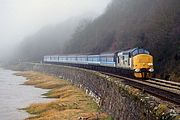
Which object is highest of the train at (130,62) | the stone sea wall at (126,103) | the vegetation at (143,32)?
the vegetation at (143,32)

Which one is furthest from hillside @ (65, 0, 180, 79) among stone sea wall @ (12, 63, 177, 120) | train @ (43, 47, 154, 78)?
stone sea wall @ (12, 63, 177, 120)

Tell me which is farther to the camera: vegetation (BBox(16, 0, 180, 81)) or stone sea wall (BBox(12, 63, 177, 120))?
vegetation (BBox(16, 0, 180, 81))

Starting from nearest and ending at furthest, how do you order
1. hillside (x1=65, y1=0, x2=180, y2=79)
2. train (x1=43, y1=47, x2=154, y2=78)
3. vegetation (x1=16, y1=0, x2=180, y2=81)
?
train (x1=43, y1=47, x2=154, y2=78) < vegetation (x1=16, y1=0, x2=180, y2=81) < hillside (x1=65, y1=0, x2=180, y2=79)

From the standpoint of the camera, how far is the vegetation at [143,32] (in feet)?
175

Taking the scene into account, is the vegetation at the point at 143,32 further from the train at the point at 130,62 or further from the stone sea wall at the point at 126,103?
the stone sea wall at the point at 126,103

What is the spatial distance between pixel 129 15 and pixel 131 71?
189ft

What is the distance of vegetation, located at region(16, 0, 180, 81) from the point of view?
53.4m

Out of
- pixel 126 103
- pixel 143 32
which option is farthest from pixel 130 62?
pixel 126 103

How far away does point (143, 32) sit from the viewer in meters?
70.1

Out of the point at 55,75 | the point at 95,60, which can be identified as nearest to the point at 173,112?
the point at 95,60

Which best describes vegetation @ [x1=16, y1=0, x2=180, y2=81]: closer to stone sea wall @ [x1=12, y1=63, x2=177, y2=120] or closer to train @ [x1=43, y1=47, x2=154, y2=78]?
train @ [x1=43, y1=47, x2=154, y2=78]

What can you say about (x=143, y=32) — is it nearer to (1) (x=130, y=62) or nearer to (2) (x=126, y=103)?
(1) (x=130, y=62)

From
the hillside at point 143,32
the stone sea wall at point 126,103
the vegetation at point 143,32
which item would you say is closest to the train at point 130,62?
the vegetation at point 143,32

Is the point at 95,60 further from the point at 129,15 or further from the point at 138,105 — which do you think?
the point at 138,105
